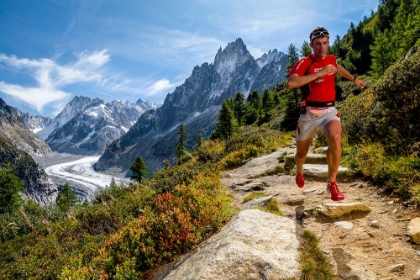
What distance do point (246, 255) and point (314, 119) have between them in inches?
116

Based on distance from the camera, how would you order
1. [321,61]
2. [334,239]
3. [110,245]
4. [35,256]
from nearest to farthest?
[334,239]
[321,61]
[110,245]
[35,256]

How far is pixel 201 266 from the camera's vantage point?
153 inches

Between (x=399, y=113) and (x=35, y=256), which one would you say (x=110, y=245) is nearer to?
(x=35, y=256)

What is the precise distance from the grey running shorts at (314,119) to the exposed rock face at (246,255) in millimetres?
1877

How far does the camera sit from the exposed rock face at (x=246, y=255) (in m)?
3.67

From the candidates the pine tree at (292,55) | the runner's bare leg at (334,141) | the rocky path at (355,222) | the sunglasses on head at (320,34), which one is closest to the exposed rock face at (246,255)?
the rocky path at (355,222)

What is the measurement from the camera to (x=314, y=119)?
529cm

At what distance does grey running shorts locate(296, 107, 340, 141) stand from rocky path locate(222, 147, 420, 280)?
5.14 ft

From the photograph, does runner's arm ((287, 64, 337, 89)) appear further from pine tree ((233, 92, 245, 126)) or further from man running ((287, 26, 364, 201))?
pine tree ((233, 92, 245, 126))

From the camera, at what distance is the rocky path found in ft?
11.9

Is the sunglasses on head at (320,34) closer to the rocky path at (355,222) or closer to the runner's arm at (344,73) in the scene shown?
the runner's arm at (344,73)

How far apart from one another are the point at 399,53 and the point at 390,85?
45.5 meters

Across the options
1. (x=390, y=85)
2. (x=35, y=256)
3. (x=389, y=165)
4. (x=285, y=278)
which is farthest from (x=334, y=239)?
(x=35, y=256)

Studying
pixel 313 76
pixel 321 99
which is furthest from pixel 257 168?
pixel 313 76
